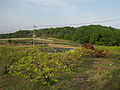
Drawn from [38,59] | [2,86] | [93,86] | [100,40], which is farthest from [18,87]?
[100,40]

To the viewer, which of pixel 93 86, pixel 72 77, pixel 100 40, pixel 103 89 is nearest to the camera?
pixel 103 89

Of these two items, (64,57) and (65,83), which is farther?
(64,57)

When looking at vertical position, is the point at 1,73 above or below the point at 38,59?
below

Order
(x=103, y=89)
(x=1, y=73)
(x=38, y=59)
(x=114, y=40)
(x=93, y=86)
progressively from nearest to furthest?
(x=103, y=89)
(x=93, y=86)
(x=38, y=59)
(x=1, y=73)
(x=114, y=40)

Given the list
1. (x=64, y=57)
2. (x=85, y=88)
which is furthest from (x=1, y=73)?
(x=85, y=88)

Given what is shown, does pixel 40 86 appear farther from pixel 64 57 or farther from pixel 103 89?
pixel 103 89

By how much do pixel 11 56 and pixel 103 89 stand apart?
3826 millimetres

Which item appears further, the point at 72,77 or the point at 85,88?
the point at 72,77

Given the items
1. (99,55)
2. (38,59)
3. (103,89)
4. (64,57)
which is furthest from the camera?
(99,55)

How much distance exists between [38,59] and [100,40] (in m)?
15.5

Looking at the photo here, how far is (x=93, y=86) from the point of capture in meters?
3.44

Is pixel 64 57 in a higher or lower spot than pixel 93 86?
higher

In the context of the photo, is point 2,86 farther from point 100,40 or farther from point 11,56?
point 100,40

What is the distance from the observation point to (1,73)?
4926mm
